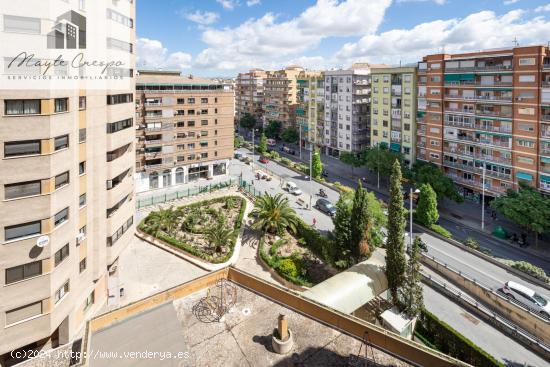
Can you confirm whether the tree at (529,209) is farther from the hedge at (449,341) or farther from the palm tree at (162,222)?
the palm tree at (162,222)

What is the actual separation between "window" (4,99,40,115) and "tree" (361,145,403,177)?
5416 centimetres

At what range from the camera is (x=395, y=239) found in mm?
29422

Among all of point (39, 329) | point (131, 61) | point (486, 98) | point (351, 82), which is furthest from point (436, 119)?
point (39, 329)

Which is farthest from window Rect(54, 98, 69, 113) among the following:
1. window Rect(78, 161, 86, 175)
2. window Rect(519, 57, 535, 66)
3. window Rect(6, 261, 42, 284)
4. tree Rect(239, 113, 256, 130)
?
tree Rect(239, 113, 256, 130)

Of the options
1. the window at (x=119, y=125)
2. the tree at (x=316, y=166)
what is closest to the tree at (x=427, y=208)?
the tree at (x=316, y=166)

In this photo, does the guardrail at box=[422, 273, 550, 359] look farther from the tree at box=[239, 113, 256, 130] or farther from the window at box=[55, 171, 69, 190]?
the tree at box=[239, 113, 256, 130]

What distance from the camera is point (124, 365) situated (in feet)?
45.0

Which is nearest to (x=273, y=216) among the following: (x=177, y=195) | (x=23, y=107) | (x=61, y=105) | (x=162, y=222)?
(x=162, y=222)

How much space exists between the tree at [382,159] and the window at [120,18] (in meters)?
46.4

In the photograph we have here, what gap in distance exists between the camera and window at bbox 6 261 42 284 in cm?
1831

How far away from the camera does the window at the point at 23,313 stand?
18609 millimetres

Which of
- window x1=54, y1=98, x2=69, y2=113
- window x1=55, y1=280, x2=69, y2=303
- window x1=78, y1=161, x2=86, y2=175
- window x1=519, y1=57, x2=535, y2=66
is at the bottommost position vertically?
window x1=55, y1=280, x2=69, y2=303

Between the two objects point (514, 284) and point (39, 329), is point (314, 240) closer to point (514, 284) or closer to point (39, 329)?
point (514, 284)

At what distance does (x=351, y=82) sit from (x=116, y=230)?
64.8m
